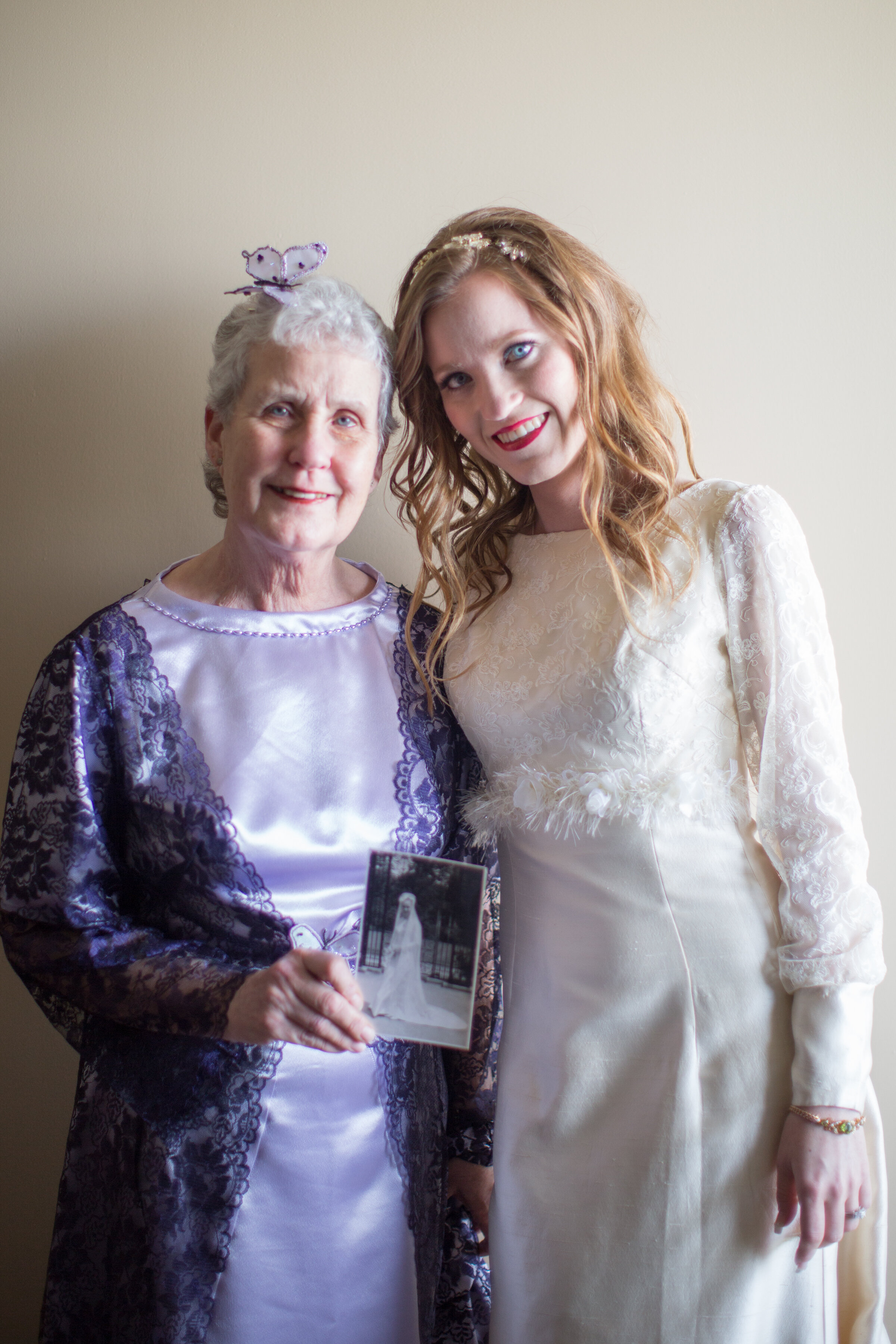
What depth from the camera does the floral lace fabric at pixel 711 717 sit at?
3.79 ft

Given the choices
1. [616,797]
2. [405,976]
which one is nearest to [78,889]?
[405,976]

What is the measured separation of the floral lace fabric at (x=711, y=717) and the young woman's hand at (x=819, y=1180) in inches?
7.0

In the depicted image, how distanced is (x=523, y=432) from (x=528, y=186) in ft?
2.14

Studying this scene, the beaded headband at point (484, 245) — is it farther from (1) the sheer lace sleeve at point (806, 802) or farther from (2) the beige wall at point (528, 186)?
(1) the sheer lace sleeve at point (806, 802)

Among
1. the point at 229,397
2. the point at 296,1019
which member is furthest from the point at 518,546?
the point at 296,1019

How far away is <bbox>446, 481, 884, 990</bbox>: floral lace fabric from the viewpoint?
1156mm

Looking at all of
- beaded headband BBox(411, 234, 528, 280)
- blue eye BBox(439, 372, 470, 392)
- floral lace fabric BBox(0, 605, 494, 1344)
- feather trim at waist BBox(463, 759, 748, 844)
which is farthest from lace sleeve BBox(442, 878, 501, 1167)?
beaded headband BBox(411, 234, 528, 280)

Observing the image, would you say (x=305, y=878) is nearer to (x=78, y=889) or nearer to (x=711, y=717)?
(x=78, y=889)

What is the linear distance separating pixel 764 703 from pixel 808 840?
0.19 meters

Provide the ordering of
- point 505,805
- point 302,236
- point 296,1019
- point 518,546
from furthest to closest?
point 302,236
point 518,546
point 505,805
point 296,1019

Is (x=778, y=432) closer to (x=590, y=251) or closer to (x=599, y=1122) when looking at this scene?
(x=590, y=251)

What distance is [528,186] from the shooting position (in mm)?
1673

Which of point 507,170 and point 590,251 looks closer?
point 590,251

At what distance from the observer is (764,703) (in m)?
1.21
